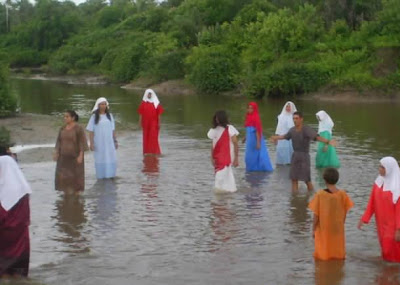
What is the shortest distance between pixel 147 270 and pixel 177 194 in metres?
4.32

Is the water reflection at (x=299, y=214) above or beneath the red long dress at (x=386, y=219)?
beneath

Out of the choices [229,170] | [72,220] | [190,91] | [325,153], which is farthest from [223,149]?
[190,91]

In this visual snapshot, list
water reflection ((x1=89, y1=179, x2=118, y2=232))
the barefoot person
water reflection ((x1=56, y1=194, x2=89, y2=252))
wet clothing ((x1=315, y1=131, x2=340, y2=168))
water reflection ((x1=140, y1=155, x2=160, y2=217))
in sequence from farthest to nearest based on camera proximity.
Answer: wet clothing ((x1=315, y1=131, x2=340, y2=168))
the barefoot person
water reflection ((x1=140, y1=155, x2=160, y2=217))
water reflection ((x1=89, y1=179, x2=118, y2=232))
water reflection ((x1=56, y1=194, x2=89, y2=252))

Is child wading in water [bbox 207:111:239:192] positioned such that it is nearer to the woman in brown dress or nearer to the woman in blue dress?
the woman in blue dress

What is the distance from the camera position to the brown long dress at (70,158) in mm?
11797

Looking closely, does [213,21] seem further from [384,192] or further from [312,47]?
[384,192]

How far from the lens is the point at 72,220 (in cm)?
1076

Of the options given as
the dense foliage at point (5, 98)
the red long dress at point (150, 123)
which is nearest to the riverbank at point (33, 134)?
the dense foliage at point (5, 98)

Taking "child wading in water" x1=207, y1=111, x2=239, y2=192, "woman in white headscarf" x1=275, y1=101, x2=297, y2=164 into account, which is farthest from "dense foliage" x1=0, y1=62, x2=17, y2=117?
"child wading in water" x1=207, y1=111, x2=239, y2=192

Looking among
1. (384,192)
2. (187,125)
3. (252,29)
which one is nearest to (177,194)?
(384,192)

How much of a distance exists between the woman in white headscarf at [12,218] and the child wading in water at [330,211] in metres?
3.12

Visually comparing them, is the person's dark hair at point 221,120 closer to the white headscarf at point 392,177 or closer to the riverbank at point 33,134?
the white headscarf at point 392,177

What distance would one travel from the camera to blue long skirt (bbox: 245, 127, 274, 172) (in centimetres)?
1444

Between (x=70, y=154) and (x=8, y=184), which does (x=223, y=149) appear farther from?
(x=8, y=184)
